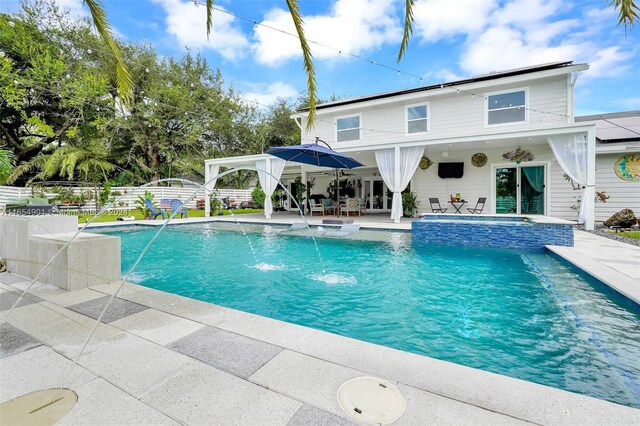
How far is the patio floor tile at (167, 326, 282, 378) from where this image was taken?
2.02 meters

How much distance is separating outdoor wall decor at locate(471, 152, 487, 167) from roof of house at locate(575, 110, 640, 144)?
3.66 m

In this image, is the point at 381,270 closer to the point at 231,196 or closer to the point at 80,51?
the point at 231,196

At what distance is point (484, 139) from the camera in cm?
1019

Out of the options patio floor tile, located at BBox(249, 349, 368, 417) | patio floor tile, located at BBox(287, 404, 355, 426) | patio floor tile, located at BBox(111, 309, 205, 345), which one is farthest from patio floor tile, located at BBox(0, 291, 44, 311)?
patio floor tile, located at BBox(287, 404, 355, 426)

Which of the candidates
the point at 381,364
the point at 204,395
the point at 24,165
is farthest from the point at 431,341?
the point at 24,165

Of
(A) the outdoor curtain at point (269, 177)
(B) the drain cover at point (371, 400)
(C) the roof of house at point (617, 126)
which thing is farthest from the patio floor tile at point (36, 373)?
(C) the roof of house at point (617, 126)

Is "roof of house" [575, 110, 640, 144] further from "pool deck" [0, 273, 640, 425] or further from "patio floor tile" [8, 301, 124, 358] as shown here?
"patio floor tile" [8, 301, 124, 358]

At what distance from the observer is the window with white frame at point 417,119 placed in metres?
13.0

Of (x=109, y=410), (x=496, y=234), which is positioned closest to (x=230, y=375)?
(x=109, y=410)

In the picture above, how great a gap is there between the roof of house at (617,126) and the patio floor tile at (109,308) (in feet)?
47.8

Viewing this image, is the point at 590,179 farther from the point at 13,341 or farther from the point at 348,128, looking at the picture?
the point at 13,341

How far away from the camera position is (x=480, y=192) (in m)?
12.4

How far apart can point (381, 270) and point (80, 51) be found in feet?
77.9

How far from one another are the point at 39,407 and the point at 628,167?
15.0 metres
